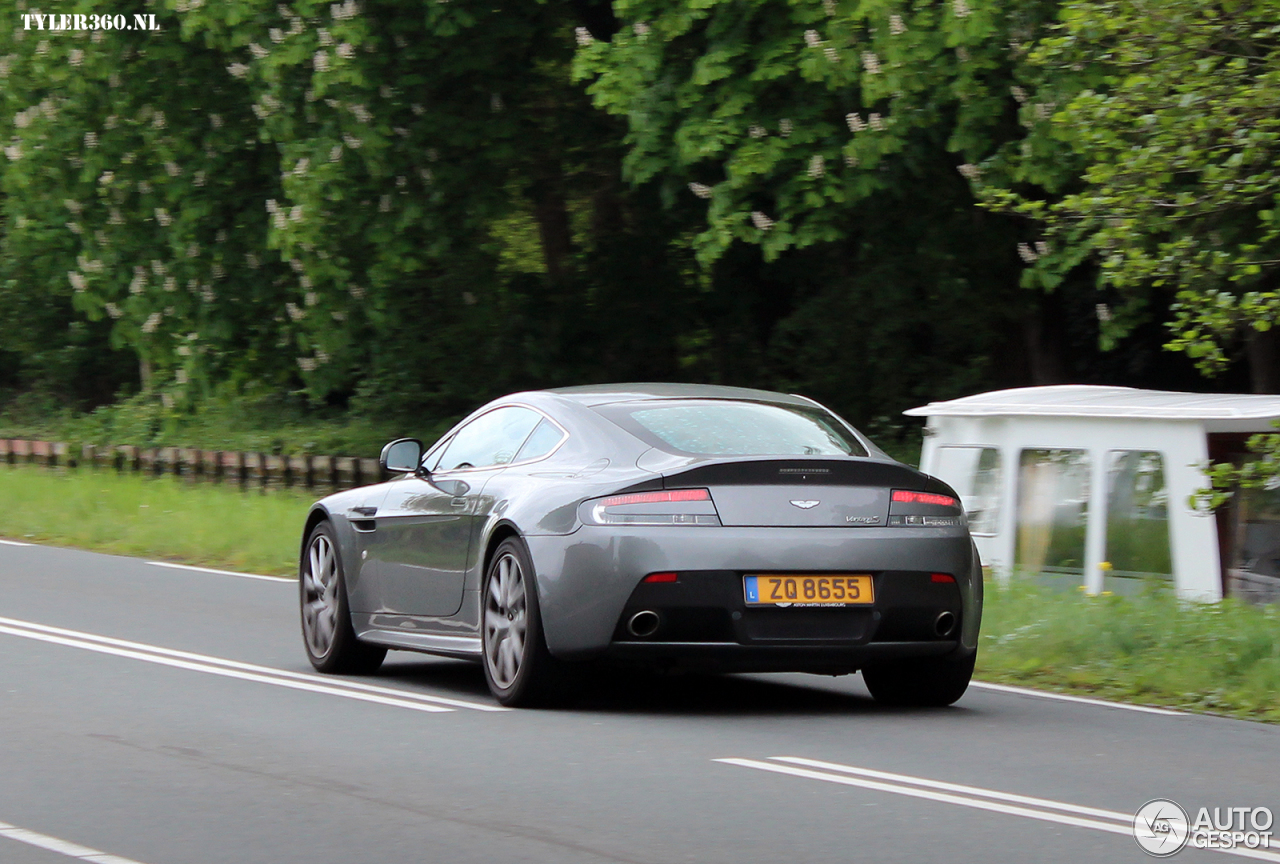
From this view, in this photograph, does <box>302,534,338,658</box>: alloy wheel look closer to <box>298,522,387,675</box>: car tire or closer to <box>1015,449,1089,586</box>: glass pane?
<box>298,522,387,675</box>: car tire

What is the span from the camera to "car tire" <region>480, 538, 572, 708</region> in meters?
8.75

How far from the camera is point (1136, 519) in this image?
14.1 meters

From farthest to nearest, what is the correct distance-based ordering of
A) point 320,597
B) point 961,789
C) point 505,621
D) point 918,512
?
point 320,597 → point 505,621 → point 918,512 → point 961,789

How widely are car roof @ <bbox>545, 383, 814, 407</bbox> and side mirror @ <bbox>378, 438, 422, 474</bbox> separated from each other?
86 cm

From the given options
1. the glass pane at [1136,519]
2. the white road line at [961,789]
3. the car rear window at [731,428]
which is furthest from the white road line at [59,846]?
the glass pane at [1136,519]

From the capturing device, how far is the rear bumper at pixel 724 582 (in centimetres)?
847

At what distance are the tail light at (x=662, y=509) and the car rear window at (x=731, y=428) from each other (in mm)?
352

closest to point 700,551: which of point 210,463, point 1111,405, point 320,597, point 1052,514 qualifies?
point 320,597

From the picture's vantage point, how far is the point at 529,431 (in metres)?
9.63

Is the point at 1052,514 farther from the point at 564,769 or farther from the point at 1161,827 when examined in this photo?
the point at 1161,827

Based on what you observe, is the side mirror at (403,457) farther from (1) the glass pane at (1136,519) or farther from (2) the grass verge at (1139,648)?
(1) the glass pane at (1136,519)

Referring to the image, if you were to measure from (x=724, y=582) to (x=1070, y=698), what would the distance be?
231 cm

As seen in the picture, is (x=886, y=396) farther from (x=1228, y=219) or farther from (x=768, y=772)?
(x=768, y=772)

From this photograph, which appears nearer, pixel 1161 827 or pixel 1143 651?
pixel 1161 827
